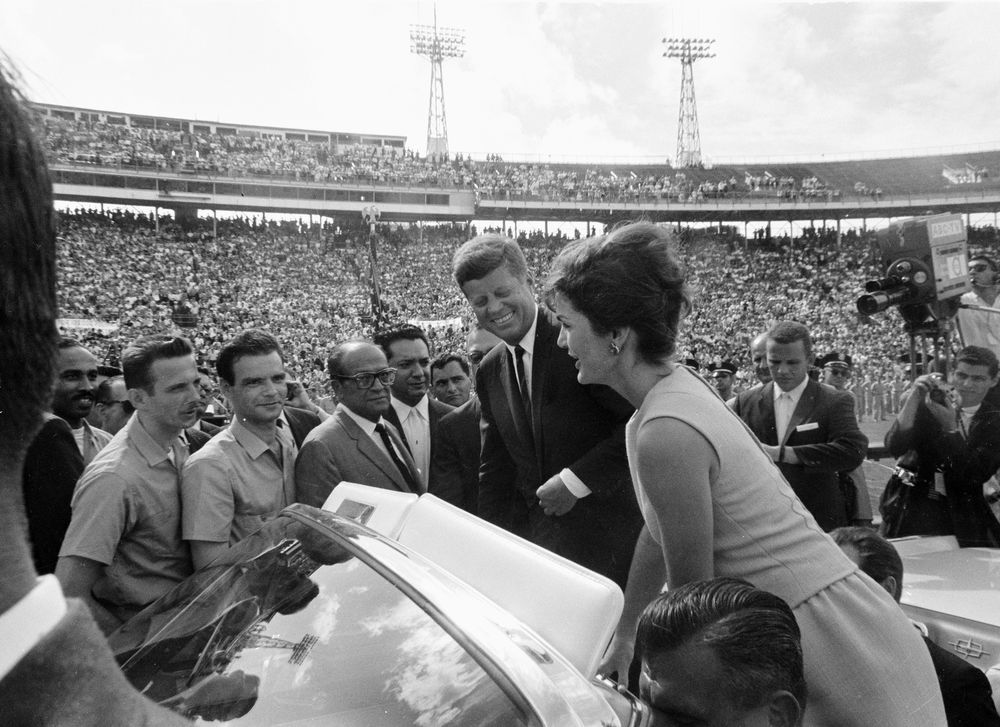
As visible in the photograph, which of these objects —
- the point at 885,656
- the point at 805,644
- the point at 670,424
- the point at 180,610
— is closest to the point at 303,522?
the point at 180,610

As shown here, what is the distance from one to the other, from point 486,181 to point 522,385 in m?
41.4

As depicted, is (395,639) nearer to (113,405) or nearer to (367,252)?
(113,405)

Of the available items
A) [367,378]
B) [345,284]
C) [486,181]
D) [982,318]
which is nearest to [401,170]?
[486,181]

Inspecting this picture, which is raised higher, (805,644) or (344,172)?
(344,172)

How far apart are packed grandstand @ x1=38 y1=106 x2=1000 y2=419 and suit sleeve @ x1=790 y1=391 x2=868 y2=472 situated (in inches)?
647

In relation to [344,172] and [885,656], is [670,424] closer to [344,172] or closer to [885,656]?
[885,656]

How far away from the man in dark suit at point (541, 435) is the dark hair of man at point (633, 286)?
0.92m

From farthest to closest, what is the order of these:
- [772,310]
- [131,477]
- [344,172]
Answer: [344,172], [772,310], [131,477]

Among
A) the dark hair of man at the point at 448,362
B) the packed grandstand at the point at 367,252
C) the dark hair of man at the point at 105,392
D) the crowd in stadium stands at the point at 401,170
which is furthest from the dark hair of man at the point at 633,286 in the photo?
the crowd in stadium stands at the point at 401,170

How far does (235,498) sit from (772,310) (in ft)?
114

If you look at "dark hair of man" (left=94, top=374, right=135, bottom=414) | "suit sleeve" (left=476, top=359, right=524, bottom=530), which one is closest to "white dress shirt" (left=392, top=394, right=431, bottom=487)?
"suit sleeve" (left=476, top=359, right=524, bottom=530)

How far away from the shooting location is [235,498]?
8.75ft

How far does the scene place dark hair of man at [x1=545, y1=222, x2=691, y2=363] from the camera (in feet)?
5.80

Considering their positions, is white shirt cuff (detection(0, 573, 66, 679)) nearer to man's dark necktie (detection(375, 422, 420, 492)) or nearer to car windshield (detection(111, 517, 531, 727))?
car windshield (detection(111, 517, 531, 727))
